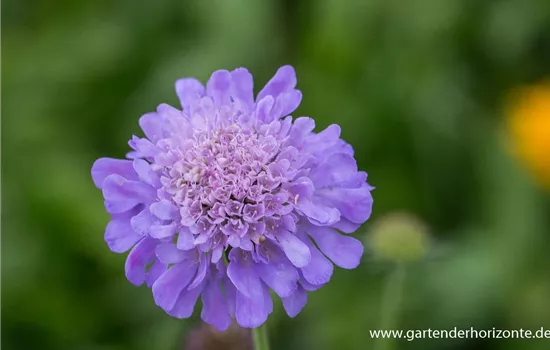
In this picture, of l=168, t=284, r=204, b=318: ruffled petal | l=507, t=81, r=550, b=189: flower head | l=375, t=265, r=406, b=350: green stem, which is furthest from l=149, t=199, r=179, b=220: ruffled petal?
l=507, t=81, r=550, b=189: flower head

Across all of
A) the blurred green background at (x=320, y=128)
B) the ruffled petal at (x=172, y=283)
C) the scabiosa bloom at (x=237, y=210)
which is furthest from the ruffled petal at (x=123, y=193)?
the blurred green background at (x=320, y=128)

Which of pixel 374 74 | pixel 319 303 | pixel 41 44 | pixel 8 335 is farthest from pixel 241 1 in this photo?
pixel 8 335

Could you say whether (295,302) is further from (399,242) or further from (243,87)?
(399,242)

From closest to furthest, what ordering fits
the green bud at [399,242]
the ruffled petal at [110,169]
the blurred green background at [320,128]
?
the ruffled petal at [110,169]
the green bud at [399,242]
the blurred green background at [320,128]

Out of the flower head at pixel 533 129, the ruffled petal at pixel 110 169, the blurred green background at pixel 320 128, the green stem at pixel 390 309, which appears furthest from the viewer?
the flower head at pixel 533 129

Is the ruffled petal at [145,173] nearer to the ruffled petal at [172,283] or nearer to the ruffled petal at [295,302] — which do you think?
the ruffled petal at [172,283]
